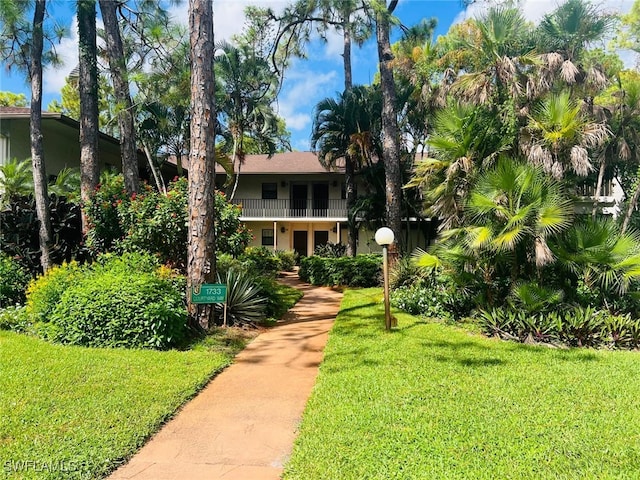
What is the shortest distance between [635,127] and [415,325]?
1357cm

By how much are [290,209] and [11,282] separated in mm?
15713

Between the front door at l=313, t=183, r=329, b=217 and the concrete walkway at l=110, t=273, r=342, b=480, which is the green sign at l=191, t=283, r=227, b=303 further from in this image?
the front door at l=313, t=183, r=329, b=217

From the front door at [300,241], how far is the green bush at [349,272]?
9450 millimetres

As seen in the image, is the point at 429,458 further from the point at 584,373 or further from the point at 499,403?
the point at 584,373

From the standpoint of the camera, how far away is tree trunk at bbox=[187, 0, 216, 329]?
739 cm

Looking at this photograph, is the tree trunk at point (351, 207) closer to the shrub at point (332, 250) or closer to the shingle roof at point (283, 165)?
the shrub at point (332, 250)

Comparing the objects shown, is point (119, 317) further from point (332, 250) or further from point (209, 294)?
point (332, 250)

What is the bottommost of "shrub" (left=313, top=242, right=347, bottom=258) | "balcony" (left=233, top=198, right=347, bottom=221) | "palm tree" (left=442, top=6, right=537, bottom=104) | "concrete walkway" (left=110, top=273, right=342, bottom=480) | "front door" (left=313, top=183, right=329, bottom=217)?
"concrete walkway" (left=110, top=273, right=342, bottom=480)

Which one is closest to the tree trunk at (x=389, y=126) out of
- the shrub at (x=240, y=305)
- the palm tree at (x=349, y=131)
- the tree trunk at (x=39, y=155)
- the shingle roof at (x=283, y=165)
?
the palm tree at (x=349, y=131)

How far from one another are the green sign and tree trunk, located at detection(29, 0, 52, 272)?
183 inches

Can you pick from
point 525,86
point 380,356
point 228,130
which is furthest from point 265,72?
point 380,356

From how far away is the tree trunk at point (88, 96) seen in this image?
34.7 feet

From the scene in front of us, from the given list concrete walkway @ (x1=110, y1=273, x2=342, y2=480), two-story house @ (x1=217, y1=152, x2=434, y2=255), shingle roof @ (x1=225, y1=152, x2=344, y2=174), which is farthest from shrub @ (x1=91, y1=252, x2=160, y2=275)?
shingle roof @ (x1=225, y1=152, x2=344, y2=174)

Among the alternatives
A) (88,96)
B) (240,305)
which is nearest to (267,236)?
(88,96)
